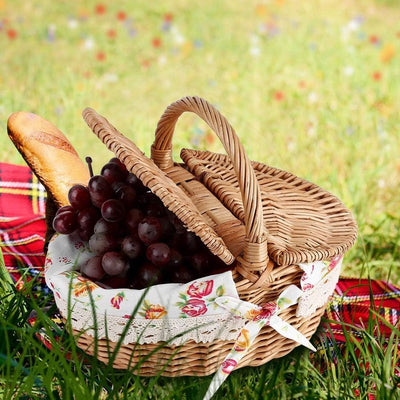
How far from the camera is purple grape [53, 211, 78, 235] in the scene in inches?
57.7

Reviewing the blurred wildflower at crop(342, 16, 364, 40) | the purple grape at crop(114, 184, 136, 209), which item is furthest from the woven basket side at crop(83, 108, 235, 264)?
the blurred wildflower at crop(342, 16, 364, 40)

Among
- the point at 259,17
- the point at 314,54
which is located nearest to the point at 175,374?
the point at 314,54

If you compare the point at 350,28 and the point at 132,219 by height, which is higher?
the point at 350,28

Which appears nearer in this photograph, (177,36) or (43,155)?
(43,155)

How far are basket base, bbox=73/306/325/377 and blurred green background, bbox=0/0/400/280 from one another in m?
0.61

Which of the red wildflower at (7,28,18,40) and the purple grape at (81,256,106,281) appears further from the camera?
the red wildflower at (7,28,18,40)

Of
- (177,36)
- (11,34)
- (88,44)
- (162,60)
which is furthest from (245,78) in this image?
(11,34)

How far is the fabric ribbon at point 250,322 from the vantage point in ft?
4.31

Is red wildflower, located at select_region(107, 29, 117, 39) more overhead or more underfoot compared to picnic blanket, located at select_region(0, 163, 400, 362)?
more overhead

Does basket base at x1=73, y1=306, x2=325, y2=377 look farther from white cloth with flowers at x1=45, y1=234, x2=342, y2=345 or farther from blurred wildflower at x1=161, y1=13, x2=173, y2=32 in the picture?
blurred wildflower at x1=161, y1=13, x2=173, y2=32

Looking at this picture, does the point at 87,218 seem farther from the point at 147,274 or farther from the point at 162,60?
the point at 162,60

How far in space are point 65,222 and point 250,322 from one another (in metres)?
0.50

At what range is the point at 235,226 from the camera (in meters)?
1.46

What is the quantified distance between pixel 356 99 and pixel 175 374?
213 centimetres
